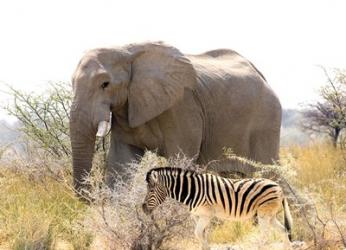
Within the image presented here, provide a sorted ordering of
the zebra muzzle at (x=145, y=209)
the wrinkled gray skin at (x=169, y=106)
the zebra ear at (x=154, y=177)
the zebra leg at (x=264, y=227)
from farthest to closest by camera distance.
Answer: the wrinkled gray skin at (x=169, y=106)
the zebra leg at (x=264, y=227)
the zebra muzzle at (x=145, y=209)
the zebra ear at (x=154, y=177)

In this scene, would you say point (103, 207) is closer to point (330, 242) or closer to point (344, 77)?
point (330, 242)

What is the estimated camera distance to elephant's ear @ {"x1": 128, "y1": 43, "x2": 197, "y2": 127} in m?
8.95

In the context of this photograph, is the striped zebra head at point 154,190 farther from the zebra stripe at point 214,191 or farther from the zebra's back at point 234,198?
the zebra's back at point 234,198

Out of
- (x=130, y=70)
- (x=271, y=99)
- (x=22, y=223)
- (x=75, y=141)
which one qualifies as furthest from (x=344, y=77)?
(x=22, y=223)

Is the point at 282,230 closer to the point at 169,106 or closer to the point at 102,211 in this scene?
the point at 102,211

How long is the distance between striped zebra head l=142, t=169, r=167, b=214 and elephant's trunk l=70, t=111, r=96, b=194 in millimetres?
1959

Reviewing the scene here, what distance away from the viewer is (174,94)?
911 cm

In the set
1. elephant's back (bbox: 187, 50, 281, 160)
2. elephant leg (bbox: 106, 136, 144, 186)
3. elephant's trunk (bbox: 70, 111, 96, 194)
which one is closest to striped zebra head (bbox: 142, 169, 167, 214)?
elephant's trunk (bbox: 70, 111, 96, 194)

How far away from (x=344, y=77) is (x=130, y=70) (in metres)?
6.60

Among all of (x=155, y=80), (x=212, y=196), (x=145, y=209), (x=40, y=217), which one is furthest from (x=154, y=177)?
(x=155, y=80)

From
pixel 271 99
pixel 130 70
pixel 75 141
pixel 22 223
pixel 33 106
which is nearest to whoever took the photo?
pixel 22 223

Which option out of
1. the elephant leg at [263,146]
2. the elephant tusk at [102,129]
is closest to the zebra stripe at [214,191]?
the elephant tusk at [102,129]

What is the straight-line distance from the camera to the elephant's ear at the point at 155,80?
8.95m

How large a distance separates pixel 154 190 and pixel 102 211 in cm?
64
